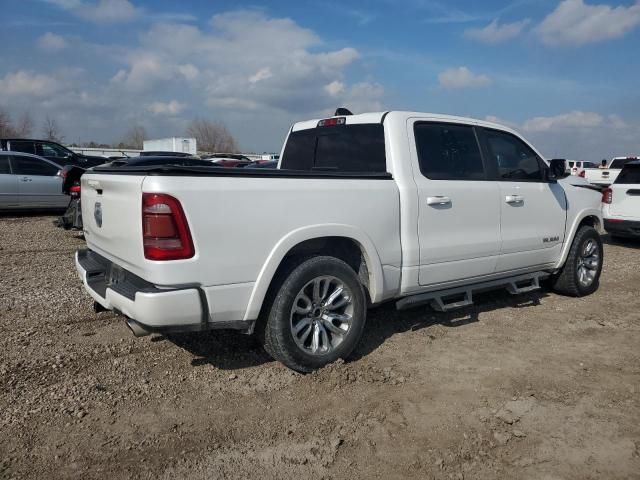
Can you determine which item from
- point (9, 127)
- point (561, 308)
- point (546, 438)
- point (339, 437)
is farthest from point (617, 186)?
point (9, 127)

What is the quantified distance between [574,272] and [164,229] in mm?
4817

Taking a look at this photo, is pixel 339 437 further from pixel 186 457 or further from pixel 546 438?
pixel 546 438

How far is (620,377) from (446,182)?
78.2 inches

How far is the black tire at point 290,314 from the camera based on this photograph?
355 centimetres

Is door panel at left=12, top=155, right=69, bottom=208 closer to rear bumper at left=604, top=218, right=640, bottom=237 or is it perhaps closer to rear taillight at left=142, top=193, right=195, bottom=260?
rear taillight at left=142, top=193, right=195, bottom=260

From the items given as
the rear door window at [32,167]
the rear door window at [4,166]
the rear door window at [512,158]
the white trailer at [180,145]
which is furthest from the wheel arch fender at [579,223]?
the white trailer at [180,145]

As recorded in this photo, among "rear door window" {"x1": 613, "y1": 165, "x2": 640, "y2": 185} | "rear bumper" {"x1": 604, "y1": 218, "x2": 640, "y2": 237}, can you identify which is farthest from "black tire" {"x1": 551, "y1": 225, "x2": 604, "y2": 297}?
"rear door window" {"x1": 613, "y1": 165, "x2": 640, "y2": 185}

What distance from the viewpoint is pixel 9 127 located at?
194 ft

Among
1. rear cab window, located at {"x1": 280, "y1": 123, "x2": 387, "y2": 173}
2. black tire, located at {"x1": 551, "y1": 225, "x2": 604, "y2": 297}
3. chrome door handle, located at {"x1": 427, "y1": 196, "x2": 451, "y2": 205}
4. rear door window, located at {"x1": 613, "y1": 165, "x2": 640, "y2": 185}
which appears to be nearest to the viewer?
chrome door handle, located at {"x1": 427, "y1": 196, "x2": 451, "y2": 205}

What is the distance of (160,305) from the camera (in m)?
3.05

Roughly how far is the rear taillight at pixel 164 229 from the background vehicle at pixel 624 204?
8891mm

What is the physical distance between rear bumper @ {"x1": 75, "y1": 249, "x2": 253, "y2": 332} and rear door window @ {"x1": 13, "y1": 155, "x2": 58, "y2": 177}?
9979 mm

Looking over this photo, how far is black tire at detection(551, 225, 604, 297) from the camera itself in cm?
594

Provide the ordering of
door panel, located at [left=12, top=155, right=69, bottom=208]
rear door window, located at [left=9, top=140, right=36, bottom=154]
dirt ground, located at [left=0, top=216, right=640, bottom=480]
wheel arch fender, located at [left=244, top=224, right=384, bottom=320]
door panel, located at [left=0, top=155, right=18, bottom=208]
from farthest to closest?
rear door window, located at [left=9, top=140, right=36, bottom=154], door panel, located at [left=12, top=155, right=69, bottom=208], door panel, located at [left=0, top=155, right=18, bottom=208], wheel arch fender, located at [left=244, top=224, right=384, bottom=320], dirt ground, located at [left=0, top=216, right=640, bottom=480]
